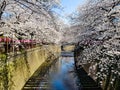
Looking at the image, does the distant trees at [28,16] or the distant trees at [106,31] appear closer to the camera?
the distant trees at [28,16]

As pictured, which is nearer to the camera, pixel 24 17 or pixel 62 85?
pixel 24 17

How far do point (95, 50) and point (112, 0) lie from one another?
98.1 inches

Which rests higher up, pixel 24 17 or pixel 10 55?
pixel 24 17

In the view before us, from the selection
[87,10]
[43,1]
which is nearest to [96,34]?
[87,10]

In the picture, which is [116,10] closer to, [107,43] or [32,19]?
[107,43]

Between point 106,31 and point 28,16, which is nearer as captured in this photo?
point 106,31

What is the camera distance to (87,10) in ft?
49.8

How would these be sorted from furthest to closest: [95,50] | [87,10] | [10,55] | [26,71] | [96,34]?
[26,71] < [10,55] < [96,34] < [87,10] < [95,50]

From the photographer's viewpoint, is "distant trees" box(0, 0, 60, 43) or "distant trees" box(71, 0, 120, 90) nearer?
"distant trees" box(0, 0, 60, 43)

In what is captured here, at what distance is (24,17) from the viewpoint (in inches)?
781

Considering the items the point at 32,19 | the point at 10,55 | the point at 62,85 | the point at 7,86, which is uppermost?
the point at 32,19

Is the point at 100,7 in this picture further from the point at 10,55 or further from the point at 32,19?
the point at 10,55

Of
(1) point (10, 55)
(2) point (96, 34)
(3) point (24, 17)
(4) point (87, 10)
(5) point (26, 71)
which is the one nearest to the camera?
(4) point (87, 10)

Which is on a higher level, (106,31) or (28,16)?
(28,16)
